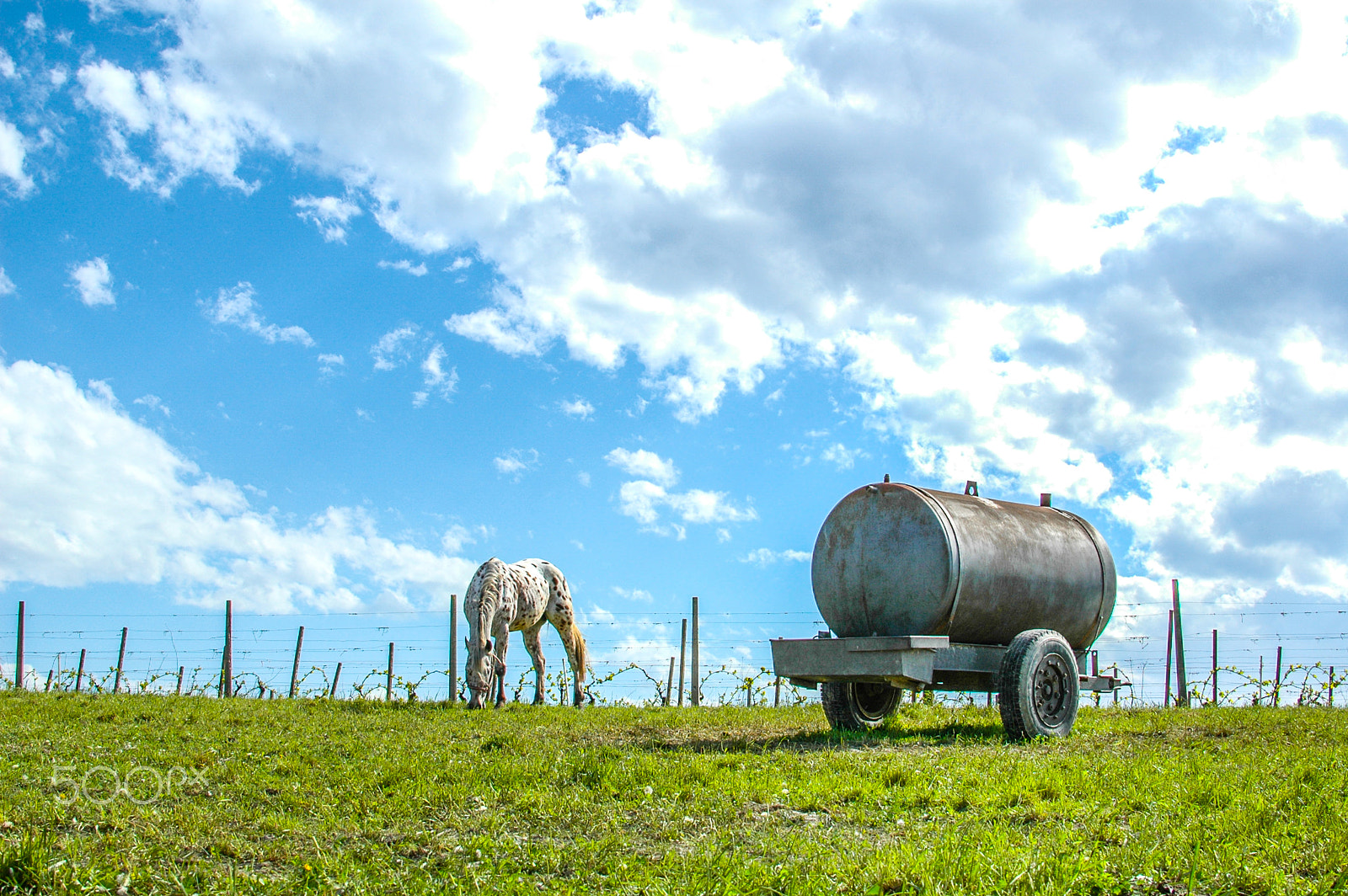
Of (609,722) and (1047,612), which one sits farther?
(609,722)

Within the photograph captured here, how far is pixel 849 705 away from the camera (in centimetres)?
1187

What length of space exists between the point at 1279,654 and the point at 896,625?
42.1 feet

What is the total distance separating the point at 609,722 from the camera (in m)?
13.0

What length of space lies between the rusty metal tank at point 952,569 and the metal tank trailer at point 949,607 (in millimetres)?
15

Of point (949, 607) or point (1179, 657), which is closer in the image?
point (949, 607)

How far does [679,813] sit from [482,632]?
400 inches

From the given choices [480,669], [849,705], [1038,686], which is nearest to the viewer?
[1038,686]

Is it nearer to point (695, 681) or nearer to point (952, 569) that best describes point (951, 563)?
point (952, 569)

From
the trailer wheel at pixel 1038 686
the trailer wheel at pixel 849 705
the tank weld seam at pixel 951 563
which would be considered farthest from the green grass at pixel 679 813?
the tank weld seam at pixel 951 563

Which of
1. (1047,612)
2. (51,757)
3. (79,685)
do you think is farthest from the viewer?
(79,685)

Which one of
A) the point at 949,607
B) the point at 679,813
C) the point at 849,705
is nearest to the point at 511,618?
the point at 849,705

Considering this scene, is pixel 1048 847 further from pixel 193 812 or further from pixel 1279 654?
pixel 1279 654

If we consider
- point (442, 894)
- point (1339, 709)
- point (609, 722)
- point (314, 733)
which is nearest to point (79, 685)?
point (314, 733)

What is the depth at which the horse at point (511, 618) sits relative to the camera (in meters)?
16.1
